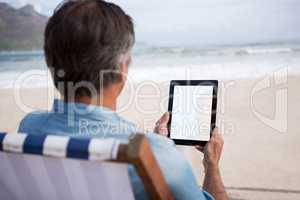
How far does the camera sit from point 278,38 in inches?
142

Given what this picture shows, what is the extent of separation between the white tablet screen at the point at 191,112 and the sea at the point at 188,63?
1954mm

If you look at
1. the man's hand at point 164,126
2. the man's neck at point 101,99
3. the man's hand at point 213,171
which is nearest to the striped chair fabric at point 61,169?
the man's neck at point 101,99

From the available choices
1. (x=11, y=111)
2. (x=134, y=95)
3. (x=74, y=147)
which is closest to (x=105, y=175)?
(x=74, y=147)

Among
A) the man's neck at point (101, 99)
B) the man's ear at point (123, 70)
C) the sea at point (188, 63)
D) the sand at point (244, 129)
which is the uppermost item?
the sea at point (188, 63)

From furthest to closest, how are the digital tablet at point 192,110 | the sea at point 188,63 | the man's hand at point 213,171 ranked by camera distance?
the sea at point 188,63 < the digital tablet at point 192,110 < the man's hand at point 213,171

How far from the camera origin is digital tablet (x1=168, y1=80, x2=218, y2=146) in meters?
1.25

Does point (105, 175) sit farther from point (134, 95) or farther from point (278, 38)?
point (278, 38)

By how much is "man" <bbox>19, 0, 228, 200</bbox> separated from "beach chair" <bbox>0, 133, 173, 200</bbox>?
0.18 feet

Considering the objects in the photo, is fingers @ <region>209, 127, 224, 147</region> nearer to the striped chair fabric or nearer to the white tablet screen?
the white tablet screen

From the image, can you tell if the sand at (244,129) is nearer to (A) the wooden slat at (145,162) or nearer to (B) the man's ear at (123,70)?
(B) the man's ear at (123,70)

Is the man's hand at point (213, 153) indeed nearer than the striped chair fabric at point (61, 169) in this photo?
No

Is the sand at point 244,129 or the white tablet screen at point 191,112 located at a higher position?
the white tablet screen at point 191,112

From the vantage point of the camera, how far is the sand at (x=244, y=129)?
6.66ft

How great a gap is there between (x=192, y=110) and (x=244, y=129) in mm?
1380
